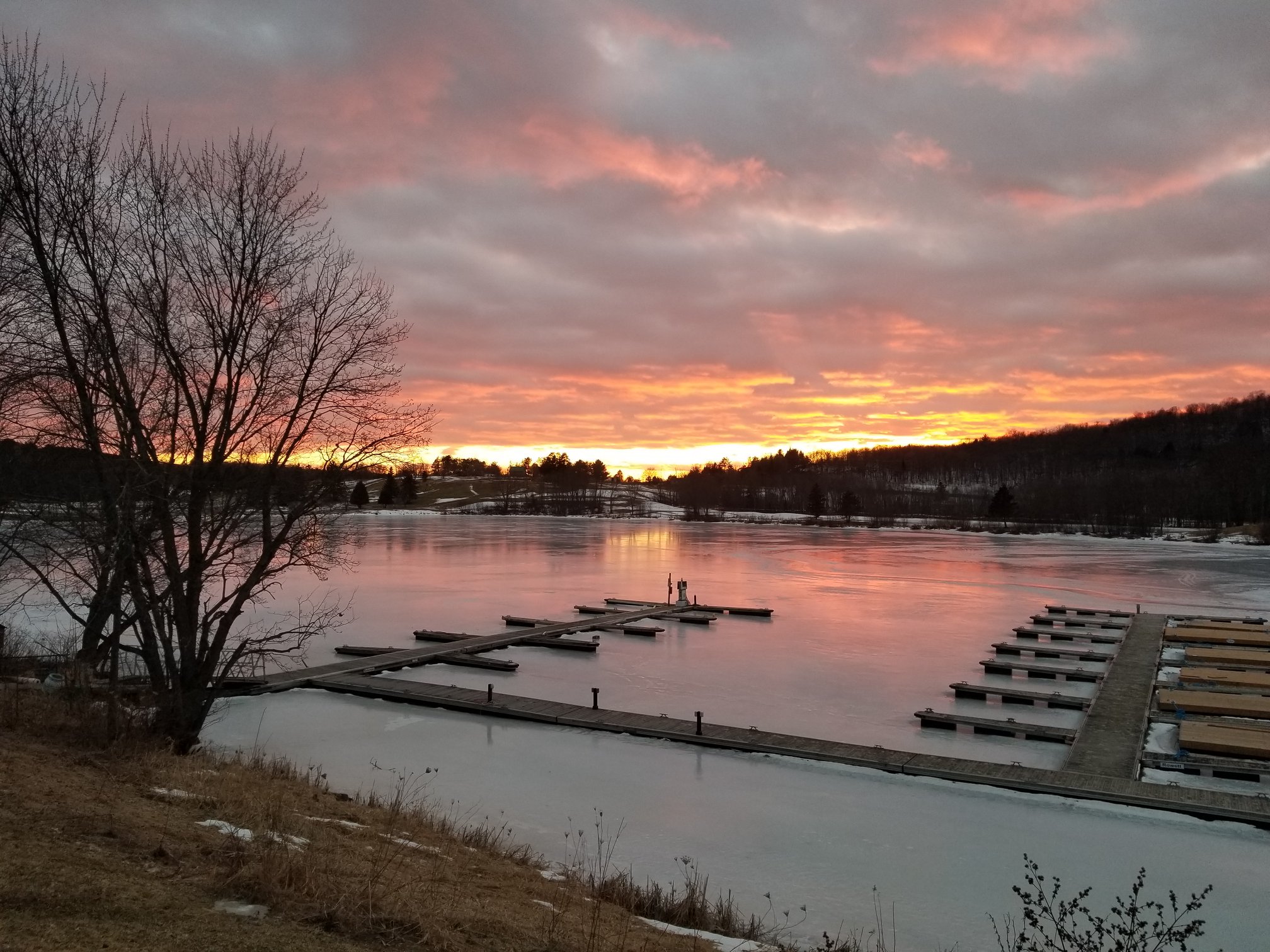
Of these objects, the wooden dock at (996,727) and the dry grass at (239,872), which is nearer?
the dry grass at (239,872)

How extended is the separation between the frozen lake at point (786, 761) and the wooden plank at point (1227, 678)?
11.5 ft

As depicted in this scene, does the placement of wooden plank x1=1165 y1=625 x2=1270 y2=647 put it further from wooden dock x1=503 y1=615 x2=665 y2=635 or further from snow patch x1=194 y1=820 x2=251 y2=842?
snow patch x1=194 y1=820 x2=251 y2=842

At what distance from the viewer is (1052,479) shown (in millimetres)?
136375

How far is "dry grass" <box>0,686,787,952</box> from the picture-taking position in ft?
12.7

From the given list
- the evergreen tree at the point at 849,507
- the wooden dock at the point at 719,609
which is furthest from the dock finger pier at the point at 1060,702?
the evergreen tree at the point at 849,507

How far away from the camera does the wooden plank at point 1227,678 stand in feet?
50.3

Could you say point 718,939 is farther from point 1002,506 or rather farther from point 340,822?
point 1002,506

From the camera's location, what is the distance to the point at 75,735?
8008mm

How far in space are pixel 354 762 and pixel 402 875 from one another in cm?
577

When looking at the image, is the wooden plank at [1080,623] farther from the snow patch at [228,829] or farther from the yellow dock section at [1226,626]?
the snow patch at [228,829]

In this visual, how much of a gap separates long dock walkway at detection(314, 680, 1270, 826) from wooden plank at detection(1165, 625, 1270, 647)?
12.7m

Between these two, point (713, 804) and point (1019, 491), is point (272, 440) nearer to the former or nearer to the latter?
point (713, 804)

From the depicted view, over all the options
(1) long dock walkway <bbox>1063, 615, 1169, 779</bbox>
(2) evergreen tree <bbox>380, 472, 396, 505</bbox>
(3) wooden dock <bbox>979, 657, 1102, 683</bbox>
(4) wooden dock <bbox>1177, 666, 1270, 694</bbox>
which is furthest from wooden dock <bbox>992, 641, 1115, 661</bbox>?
(2) evergreen tree <bbox>380, 472, 396, 505</bbox>

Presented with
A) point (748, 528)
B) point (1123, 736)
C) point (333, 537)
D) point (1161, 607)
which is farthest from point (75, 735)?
point (748, 528)
